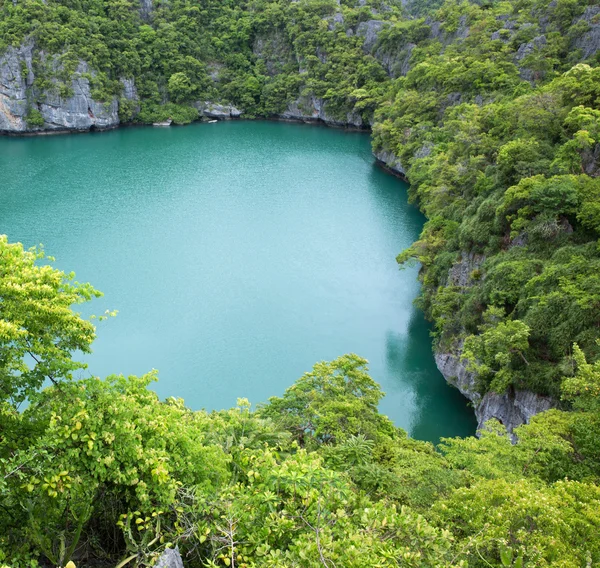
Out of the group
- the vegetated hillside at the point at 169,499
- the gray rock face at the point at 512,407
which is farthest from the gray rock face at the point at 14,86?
the gray rock face at the point at 512,407

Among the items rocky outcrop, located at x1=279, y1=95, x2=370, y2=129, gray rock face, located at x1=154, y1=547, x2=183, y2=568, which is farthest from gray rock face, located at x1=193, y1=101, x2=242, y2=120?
gray rock face, located at x1=154, y1=547, x2=183, y2=568

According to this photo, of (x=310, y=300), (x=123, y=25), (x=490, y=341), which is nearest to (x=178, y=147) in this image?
(x=123, y=25)

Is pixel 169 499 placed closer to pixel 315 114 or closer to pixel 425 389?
pixel 425 389

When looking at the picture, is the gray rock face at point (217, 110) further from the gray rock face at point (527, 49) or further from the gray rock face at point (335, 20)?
the gray rock face at point (527, 49)

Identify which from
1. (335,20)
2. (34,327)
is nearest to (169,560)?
(34,327)

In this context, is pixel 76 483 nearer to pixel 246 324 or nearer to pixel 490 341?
pixel 490 341

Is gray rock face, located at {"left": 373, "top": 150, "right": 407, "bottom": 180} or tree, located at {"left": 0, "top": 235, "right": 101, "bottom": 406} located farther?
gray rock face, located at {"left": 373, "top": 150, "right": 407, "bottom": 180}

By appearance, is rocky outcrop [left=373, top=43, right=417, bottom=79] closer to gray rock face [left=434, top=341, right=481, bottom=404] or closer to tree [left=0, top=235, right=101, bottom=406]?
gray rock face [left=434, top=341, right=481, bottom=404]

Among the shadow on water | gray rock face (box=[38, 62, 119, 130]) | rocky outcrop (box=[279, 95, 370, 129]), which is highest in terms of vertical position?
rocky outcrop (box=[279, 95, 370, 129])
